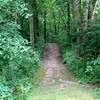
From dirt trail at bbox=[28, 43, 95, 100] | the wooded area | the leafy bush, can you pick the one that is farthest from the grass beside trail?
the leafy bush

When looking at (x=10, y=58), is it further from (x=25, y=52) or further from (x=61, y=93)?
(x=25, y=52)

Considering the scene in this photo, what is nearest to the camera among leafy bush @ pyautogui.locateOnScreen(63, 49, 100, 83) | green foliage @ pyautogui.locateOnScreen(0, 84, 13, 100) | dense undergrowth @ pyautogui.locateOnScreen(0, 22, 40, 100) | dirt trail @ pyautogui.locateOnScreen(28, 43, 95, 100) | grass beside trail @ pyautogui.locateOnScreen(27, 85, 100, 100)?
green foliage @ pyautogui.locateOnScreen(0, 84, 13, 100)

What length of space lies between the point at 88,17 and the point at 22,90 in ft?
31.7

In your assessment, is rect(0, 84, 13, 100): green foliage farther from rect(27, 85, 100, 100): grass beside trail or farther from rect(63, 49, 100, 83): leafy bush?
rect(63, 49, 100, 83): leafy bush

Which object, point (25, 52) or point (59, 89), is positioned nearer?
point (59, 89)

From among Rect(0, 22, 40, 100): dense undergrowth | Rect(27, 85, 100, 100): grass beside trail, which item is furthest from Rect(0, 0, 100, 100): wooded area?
Rect(27, 85, 100, 100): grass beside trail

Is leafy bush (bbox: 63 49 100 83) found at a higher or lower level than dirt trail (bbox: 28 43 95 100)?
higher

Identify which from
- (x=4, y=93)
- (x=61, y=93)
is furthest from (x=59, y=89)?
(x=4, y=93)

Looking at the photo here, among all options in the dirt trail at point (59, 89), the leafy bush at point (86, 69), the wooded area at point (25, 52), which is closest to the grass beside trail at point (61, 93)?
the dirt trail at point (59, 89)

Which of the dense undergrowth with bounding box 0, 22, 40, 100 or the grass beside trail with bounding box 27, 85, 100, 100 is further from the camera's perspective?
the grass beside trail with bounding box 27, 85, 100, 100

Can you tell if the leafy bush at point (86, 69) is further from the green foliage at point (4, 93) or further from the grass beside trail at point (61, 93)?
the green foliage at point (4, 93)

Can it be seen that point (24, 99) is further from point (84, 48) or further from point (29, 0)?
point (29, 0)

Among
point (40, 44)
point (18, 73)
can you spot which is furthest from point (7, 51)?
point (40, 44)

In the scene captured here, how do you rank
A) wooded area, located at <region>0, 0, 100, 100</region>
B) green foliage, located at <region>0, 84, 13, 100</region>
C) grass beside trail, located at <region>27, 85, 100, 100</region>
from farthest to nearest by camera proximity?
grass beside trail, located at <region>27, 85, 100, 100</region>
wooded area, located at <region>0, 0, 100, 100</region>
green foliage, located at <region>0, 84, 13, 100</region>
